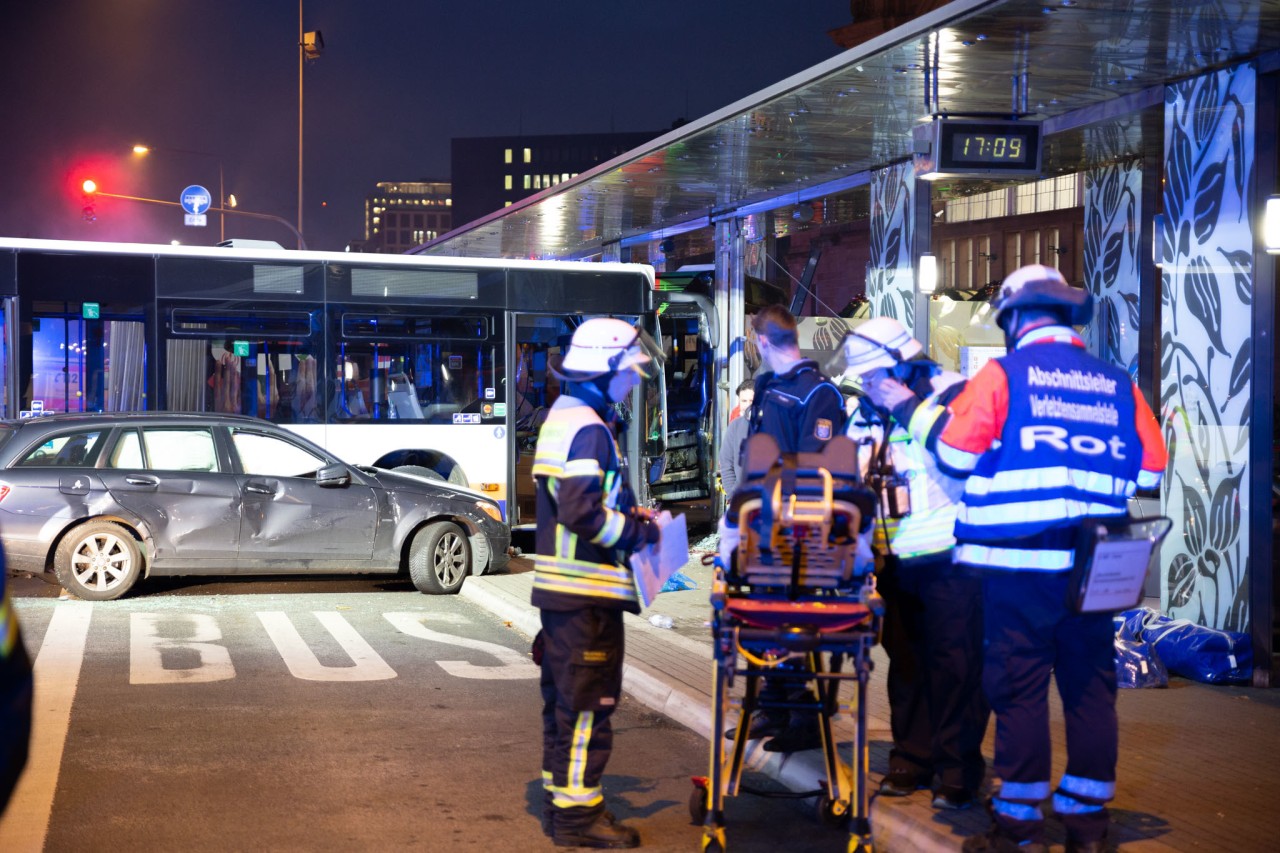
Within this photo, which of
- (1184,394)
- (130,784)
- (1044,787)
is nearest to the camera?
(1044,787)

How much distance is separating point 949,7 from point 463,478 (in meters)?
8.79

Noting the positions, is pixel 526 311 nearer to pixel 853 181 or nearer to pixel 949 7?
pixel 853 181

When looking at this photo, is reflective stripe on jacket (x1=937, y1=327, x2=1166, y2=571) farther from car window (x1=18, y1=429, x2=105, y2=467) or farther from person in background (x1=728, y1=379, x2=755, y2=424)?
car window (x1=18, y1=429, x2=105, y2=467)

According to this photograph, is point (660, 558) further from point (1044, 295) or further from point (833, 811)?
point (1044, 295)

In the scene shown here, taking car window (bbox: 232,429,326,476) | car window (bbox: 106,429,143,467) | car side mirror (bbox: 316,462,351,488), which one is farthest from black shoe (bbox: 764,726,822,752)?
car window (bbox: 106,429,143,467)

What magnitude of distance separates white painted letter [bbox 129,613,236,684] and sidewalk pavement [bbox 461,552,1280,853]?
2854 millimetres

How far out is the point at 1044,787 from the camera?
5273 mm

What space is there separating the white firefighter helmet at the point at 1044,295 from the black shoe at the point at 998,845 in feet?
6.35

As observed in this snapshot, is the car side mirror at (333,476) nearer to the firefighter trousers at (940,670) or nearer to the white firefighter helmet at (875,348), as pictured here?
the firefighter trousers at (940,670)

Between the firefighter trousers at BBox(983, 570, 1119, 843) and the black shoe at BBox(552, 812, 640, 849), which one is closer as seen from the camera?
the firefighter trousers at BBox(983, 570, 1119, 843)

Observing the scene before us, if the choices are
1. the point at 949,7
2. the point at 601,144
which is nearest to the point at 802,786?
the point at 949,7

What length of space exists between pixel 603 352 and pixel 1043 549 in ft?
6.20

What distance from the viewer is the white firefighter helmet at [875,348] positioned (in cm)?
596

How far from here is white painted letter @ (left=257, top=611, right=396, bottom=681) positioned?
9453mm
